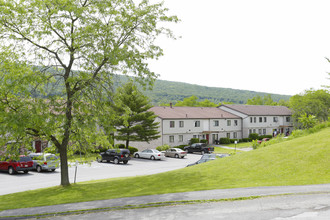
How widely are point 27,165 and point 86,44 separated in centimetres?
1692

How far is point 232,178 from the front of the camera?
49.6ft

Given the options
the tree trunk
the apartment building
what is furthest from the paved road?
the apartment building

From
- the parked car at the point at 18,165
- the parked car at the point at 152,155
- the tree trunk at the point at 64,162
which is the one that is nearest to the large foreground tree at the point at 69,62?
the tree trunk at the point at 64,162

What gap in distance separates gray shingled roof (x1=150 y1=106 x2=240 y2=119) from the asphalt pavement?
3616 centimetres

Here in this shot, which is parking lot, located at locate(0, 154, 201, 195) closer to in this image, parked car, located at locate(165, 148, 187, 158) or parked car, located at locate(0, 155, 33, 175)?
parked car, located at locate(0, 155, 33, 175)

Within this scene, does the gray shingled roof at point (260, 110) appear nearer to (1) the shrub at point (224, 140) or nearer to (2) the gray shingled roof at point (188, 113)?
(2) the gray shingled roof at point (188, 113)

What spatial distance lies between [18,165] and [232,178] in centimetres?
2003

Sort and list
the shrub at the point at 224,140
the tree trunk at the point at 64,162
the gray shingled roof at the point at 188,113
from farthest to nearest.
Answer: the shrub at the point at 224,140 → the gray shingled roof at the point at 188,113 → the tree trunk at the point at 64,162

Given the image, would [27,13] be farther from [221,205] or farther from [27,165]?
[27,165]

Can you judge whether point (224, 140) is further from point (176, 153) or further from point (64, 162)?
point (64, 162)

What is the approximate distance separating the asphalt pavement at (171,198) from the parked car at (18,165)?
1615 cm

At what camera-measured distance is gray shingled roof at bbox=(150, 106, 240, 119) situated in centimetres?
5106

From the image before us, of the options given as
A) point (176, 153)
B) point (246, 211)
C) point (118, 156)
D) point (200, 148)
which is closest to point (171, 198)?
point (246, 211)

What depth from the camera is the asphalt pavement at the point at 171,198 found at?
11.1 metres
